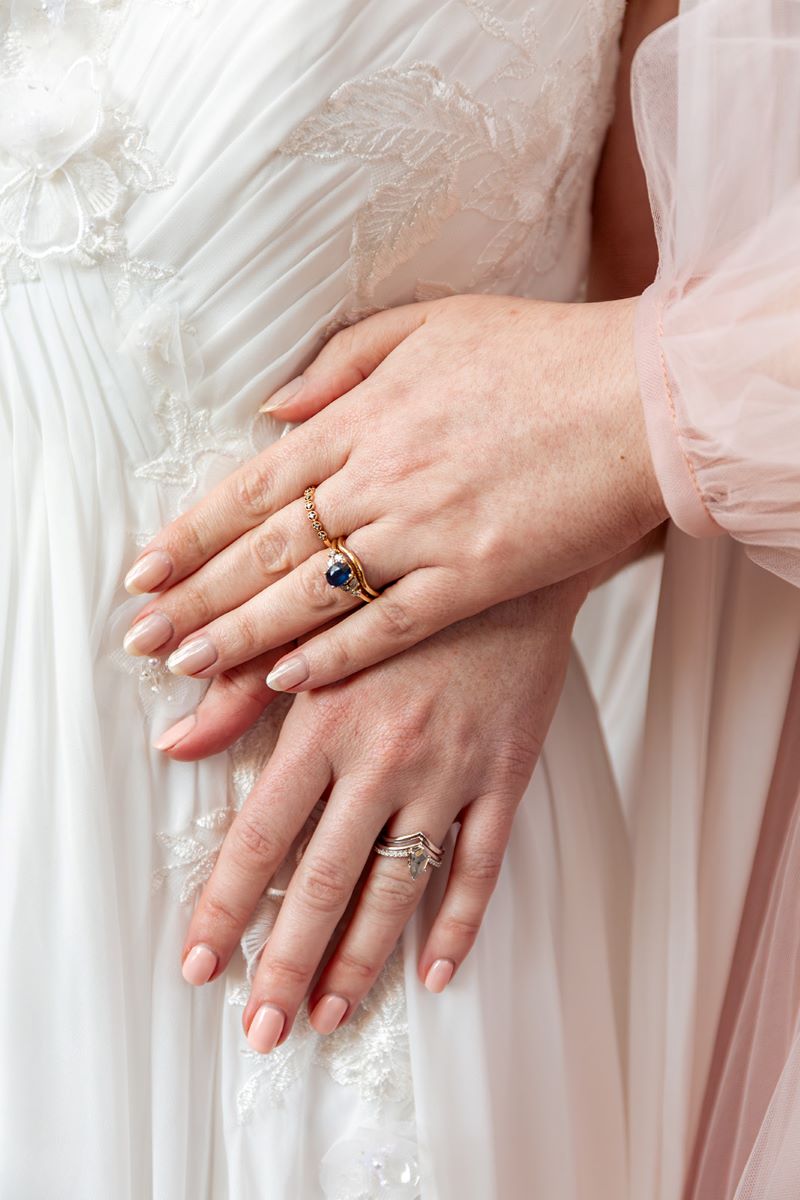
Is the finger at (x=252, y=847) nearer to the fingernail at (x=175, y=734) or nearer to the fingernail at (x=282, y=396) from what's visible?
the fingernail at (x=175, y=734)

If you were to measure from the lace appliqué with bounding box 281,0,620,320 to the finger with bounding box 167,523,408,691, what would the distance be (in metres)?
0.22

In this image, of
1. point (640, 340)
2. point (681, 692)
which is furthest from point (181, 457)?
point (681, 692)

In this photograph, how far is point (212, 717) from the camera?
0.81 m

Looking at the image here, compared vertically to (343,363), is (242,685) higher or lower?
lower

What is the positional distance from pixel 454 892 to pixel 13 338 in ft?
1.84

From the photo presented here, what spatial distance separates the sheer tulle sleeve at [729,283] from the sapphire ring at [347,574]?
238mm

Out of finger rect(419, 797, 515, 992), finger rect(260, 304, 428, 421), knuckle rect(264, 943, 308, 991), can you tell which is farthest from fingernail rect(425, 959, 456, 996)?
finger rect(260, 304, 428, 421)

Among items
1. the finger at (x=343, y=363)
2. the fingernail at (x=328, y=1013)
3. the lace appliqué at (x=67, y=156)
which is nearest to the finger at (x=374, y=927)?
the fingernail at (x=328, y=1013)

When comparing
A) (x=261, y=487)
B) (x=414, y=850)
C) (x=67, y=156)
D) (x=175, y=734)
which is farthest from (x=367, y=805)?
(x=67, y=156)

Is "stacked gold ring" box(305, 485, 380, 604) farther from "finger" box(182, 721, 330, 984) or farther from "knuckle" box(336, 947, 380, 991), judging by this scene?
"knuckle" box(336, 947, 380, 991)

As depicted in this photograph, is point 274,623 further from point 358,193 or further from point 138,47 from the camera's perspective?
point 138,47

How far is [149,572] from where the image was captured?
0.80 metres

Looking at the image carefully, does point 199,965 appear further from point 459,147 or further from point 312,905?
point 459,147

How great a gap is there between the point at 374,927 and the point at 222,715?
0.21 metres
